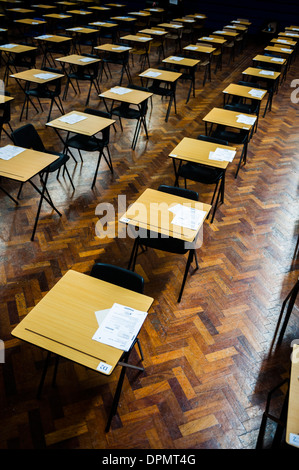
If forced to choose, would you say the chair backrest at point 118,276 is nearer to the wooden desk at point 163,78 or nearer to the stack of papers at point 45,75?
the stack of papers at point 45,75

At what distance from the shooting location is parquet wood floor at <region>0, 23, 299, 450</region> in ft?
Result: 7.52

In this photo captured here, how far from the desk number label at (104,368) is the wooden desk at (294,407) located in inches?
37.1

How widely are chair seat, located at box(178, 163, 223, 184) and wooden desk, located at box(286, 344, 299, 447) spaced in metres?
2.41

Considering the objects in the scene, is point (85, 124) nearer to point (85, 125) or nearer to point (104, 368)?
point (85, 125)

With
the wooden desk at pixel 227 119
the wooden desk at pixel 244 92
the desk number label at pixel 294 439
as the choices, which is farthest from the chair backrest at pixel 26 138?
the desk number label at pixel 294 439

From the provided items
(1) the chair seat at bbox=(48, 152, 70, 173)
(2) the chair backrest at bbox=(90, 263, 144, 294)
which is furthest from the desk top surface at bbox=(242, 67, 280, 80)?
(2) the chair backrest at bbox=(90, 263, 144, 294)

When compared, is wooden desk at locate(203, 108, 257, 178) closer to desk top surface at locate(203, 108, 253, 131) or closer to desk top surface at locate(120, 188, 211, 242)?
desk top surface at locate(203, 108, 253, 131)

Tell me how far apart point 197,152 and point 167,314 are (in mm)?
1932

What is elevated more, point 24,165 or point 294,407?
point 24,165

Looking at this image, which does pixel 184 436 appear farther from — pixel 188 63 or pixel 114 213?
pixel 188 63

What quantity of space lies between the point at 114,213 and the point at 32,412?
8.01ft

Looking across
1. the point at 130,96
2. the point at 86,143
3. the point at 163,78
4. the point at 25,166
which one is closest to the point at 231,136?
the point at 130,96

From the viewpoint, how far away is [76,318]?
2061 millimetres
